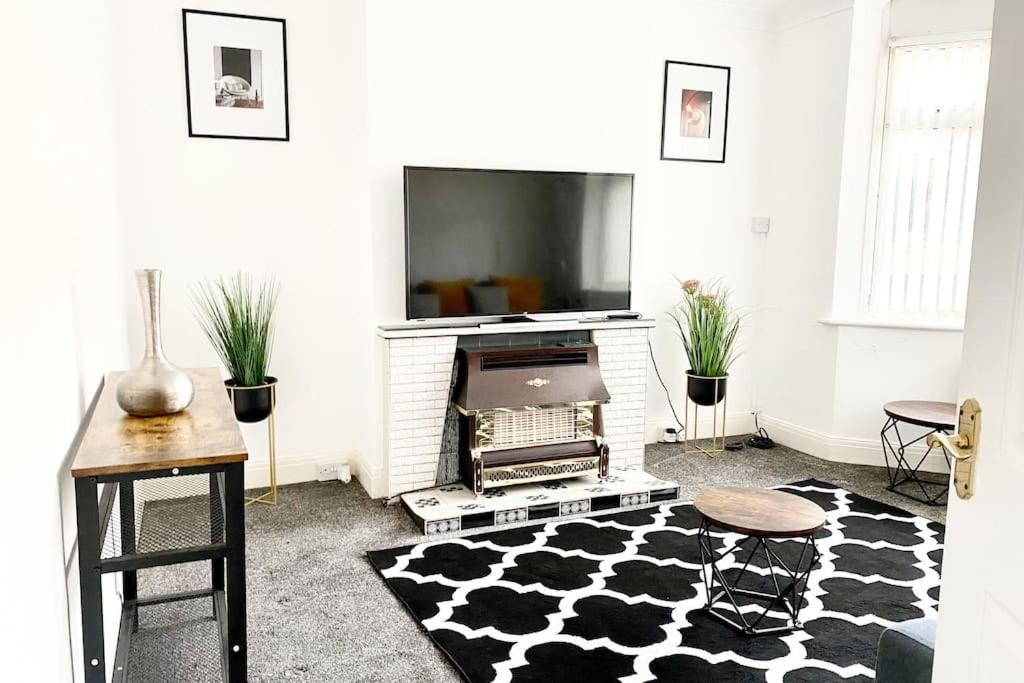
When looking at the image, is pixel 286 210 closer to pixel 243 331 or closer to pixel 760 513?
pixel 243 331

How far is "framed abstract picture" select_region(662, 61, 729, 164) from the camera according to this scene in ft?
16.1

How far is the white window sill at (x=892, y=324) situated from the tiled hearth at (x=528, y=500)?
1.48 meters

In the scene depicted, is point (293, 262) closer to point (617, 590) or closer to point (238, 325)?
point (238, 325)

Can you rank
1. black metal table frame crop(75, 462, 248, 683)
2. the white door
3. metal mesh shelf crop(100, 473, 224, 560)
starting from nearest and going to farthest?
the white door < black metal table frame crop(75, 462, 248, 683) < metal mesh shelf crop(100, 473, 224, 560)

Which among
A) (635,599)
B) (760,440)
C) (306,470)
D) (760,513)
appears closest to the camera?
(760,513)

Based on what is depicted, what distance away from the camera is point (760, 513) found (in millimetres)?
2705

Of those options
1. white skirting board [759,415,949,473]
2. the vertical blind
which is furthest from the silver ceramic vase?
the vertical blind

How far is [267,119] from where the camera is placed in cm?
397

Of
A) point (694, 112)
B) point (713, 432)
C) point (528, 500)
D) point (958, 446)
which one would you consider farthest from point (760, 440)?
point (958, 446)

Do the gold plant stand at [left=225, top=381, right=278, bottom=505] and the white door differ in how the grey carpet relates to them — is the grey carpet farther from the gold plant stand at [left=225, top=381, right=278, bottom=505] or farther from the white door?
→ the white door

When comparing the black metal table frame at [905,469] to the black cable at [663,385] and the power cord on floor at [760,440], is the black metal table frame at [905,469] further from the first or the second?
the black cable at [663,385]

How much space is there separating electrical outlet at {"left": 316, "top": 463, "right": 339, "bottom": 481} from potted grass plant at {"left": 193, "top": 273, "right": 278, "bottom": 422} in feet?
1.89

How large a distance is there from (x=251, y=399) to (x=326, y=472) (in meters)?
0.74

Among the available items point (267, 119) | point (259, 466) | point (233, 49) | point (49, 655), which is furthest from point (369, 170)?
point (49, 655)
